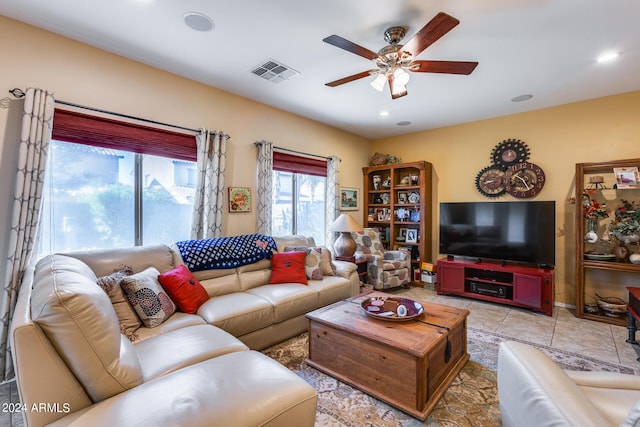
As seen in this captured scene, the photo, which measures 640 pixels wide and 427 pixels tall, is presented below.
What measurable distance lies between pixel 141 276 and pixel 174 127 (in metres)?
1.63

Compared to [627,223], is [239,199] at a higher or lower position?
higher

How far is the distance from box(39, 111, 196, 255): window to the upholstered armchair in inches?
104

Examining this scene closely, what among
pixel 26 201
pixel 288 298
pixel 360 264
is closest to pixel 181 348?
pixel 288 298

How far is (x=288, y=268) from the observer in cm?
316

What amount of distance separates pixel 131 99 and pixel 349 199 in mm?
3518

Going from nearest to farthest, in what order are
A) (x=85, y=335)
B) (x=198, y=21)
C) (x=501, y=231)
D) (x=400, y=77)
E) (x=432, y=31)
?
(x=85, y=335), (x=432, y=31), (x=198, y=21), (x=400, y=77), (x=501, y=231)

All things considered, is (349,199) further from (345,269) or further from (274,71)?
(274,71)

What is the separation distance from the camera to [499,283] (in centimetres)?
379

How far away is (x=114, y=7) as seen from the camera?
78.7 inches

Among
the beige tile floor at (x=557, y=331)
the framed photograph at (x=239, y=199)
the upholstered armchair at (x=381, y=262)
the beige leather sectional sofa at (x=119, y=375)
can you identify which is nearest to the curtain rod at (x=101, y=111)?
the framed photograph at (x=239, y=199)

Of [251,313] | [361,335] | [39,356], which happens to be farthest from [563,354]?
[39,356]

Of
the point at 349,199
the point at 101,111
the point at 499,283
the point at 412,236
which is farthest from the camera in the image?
the point at 349,199

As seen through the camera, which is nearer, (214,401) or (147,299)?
(214,401)

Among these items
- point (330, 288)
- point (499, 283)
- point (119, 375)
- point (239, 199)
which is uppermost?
point (239, 199)
